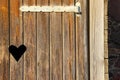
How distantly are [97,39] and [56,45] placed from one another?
36cm

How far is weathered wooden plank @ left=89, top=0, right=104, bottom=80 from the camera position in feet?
30.1

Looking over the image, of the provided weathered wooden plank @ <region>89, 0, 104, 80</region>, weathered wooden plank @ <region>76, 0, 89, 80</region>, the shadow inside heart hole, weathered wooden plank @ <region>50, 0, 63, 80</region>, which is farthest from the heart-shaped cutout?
weathered wooden plank @ <region>89, 0, 104, 80</region>

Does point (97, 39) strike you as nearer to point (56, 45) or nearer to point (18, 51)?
point (56, 45)

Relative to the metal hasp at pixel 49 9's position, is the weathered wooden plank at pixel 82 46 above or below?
below

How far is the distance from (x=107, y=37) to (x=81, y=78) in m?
0.42

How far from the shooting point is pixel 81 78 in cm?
921

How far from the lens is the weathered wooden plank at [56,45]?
919 cm

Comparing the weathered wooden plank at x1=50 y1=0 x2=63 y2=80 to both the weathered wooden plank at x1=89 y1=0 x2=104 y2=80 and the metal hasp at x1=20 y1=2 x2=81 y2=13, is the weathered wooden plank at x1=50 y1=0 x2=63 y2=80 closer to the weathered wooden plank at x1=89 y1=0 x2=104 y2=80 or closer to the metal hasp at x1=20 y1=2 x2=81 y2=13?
the metal hasp at x1=20 y1=2 x2=81 y2=13

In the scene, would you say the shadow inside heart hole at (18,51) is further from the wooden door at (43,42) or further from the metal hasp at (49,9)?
the metal hasp at (49,9)

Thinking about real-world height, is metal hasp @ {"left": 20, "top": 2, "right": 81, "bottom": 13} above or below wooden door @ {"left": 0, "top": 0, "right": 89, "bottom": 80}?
above

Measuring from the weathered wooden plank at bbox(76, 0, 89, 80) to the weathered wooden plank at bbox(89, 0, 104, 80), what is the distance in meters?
0.05

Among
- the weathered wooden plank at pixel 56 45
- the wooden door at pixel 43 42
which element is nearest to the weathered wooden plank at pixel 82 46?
the wooden door at pixel 43 42

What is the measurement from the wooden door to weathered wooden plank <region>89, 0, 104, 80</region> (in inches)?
2.1

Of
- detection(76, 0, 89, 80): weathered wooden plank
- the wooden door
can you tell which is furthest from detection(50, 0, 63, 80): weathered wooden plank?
detection(76, 0, 89, 80): weathered wooden plank
